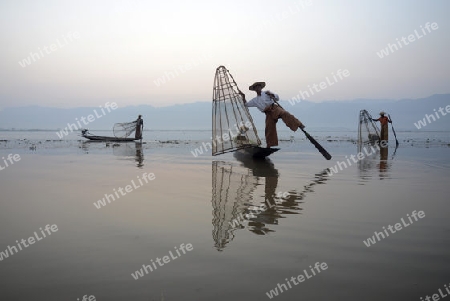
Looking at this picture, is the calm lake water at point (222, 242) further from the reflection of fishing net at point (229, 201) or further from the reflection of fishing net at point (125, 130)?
the reflection of fishing net at point (125, 130)

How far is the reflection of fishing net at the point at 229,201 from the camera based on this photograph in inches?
159

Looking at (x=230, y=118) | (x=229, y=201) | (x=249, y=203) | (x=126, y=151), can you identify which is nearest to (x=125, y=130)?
(x=126, y=151)

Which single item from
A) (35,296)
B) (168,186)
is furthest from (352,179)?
(35,296)

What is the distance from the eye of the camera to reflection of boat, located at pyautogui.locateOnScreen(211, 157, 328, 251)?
4.21 meters

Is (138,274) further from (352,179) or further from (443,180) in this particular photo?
(443,180)

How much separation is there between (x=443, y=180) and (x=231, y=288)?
7564mm

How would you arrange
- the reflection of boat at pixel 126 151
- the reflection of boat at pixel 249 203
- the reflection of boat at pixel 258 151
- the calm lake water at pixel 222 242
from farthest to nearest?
the reflection of boat at pixel 126 151, the reflection of boat at pixel 258 151, the reflection of boat at pixel 249 203, the calm lake water at pixel 222 242

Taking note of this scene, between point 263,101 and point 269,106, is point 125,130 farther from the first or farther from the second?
point 269,106

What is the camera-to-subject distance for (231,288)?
2619mm

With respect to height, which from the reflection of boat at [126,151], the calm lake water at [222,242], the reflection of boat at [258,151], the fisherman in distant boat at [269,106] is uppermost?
the fisherman in distant boat at [269,106]

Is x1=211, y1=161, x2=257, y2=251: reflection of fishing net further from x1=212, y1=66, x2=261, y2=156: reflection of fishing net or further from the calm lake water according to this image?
x1=212, y1=66, x2=261, y2=156: reflection of fishing net

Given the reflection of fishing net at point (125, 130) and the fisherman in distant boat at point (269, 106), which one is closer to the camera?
the fisherman in distant boat at point (269, 106)

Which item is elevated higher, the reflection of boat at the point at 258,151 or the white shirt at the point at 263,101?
the white shirt at the point at 263,101

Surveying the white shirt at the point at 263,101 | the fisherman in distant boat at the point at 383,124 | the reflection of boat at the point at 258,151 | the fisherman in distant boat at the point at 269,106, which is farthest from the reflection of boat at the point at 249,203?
the fisherman in distant boat at the point at 383,124
